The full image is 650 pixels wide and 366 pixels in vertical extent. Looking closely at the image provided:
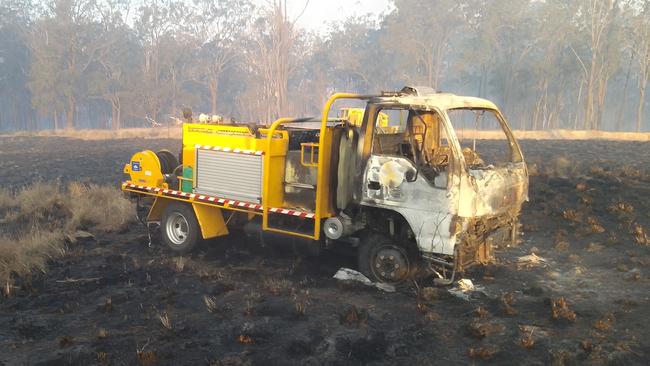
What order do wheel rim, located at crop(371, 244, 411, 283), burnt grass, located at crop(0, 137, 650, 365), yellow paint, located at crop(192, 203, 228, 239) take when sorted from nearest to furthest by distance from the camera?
burnt grass, located at crop(0, 137, 650, 365) → wheel rim, located at crop(371, 244, 411, 283) → yellow paint, located at crop(192, 203, 228, 239)

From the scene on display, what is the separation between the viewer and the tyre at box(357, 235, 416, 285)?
6.80 meters

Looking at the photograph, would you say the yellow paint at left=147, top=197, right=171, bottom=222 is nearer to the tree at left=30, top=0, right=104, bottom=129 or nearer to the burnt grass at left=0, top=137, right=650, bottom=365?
the burnt grass at left=0, top=137, right=650, bottom=365

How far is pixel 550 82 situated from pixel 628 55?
863 cm

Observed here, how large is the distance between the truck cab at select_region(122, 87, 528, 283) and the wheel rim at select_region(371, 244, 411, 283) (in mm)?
13

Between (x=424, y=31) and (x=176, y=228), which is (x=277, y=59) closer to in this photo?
(x=424, y=31)

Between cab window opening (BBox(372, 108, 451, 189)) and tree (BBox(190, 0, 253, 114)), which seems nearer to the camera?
cab window opening (BBox(372, 108, 451, 189))

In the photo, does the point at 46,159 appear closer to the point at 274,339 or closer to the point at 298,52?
the point at 274,339

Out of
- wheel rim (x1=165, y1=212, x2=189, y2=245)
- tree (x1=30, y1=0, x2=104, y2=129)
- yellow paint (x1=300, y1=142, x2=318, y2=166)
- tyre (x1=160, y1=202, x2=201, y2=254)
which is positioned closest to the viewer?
yellow paint (x1=300, y1=142, x2=318, y2=166)

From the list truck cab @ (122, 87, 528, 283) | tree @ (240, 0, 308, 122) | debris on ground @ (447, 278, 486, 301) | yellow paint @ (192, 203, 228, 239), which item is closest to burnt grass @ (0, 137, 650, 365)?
debris on ground @ (447, 278, 486, 301)

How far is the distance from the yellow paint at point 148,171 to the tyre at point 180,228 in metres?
0.48

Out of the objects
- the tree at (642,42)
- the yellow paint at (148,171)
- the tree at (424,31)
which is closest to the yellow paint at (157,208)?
the yellow paint at (148,171)

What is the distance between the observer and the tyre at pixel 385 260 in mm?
6801

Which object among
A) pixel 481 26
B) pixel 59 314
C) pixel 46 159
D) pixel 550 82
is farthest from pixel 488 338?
pixel 550 82

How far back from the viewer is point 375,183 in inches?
262
